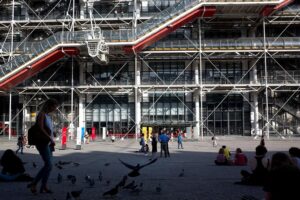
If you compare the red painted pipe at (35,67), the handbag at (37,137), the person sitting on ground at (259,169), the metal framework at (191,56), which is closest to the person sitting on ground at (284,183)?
the handbag at (37,137)

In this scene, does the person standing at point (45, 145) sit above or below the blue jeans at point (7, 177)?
above

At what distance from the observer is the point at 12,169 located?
8211 mm

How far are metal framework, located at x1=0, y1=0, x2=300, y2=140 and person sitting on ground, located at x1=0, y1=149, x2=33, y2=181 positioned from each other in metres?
18.3

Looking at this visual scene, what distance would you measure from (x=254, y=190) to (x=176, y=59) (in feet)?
79.6

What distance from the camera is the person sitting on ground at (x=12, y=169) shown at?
8031 millimetres

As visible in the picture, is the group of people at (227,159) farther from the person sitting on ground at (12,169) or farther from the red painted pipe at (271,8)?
the red painted pipe at (271,8)

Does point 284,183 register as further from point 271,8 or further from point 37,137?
point 271,8

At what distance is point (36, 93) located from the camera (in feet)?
94.1

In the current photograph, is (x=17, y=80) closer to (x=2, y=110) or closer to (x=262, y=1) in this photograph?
(x=2, y=110)

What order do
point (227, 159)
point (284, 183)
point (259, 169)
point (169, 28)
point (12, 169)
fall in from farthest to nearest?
point (169, 28) → point (227, 159) → point (12, 169) → point (259, 169) → point (284, 183)

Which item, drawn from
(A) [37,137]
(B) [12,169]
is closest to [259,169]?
(A) [37,137]

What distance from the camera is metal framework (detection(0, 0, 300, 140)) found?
90.8ft

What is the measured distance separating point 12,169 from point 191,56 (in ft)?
73.5

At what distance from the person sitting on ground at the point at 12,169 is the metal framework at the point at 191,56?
18343 millimetres
